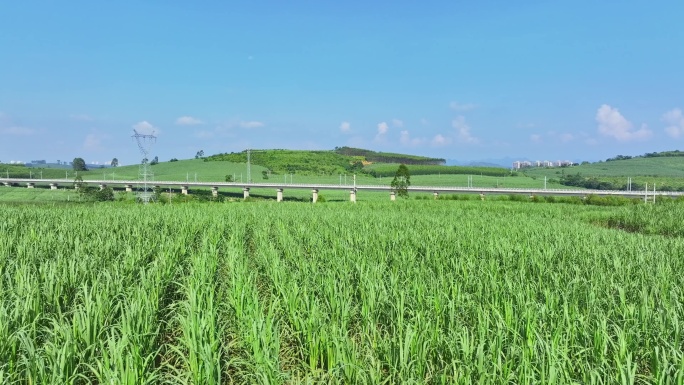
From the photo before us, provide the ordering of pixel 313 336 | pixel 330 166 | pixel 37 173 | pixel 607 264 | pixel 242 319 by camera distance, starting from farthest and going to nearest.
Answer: pixel 330 166 < pixel 37 173 < pixel 607 264 < pixel 242 319 < pixel 313 336

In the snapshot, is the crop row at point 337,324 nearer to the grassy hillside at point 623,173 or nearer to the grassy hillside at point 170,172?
the grassy hillside at point 623,173

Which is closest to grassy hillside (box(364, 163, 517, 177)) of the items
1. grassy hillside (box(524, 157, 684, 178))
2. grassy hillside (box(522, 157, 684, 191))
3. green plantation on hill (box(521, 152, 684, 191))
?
green plantation on hill (box(521, 152, 684, 191))

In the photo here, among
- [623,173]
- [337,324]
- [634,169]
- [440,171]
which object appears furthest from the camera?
[440,171]

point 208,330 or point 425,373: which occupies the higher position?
point 208,330

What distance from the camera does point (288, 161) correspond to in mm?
137125

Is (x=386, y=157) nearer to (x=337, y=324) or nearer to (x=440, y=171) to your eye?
(x=440, y=171)

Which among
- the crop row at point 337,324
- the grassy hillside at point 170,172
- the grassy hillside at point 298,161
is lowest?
the crop row at point 337,324

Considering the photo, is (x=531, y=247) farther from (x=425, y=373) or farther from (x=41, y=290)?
(x=41, y=290)

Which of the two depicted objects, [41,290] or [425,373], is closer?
[425,373]

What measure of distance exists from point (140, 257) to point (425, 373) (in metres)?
5.36

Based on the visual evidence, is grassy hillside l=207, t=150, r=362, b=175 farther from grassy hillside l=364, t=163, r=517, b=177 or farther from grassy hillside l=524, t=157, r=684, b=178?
grassy hillside l=524, t=157, r=684, b=178

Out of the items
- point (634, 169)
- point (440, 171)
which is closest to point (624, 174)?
point (634, 169)

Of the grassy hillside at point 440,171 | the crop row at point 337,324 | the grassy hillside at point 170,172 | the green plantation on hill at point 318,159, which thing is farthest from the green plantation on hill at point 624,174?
the crop row at point 337,324

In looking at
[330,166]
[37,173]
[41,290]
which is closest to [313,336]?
[41,290]
